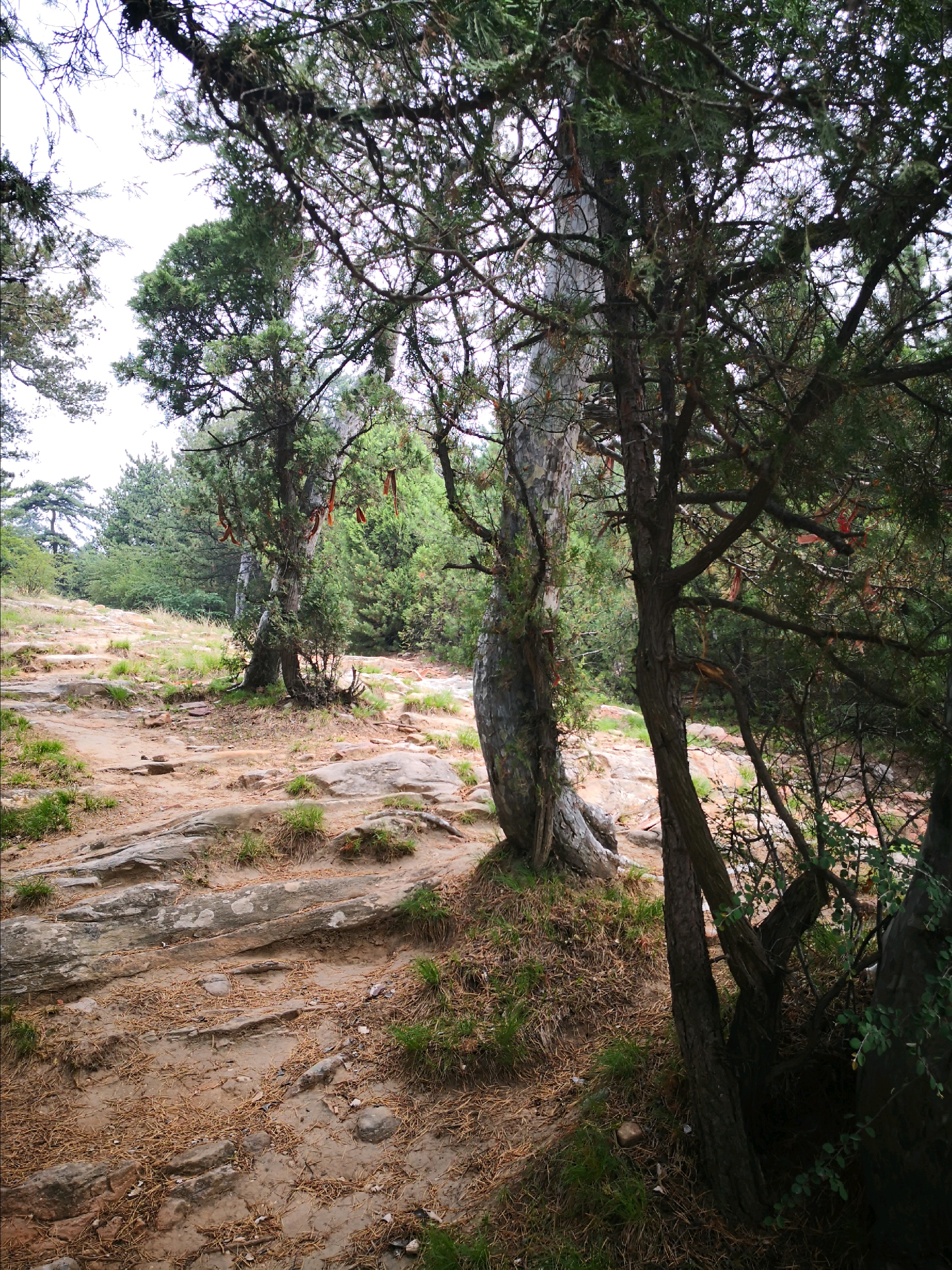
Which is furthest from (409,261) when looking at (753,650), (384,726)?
(384,726)

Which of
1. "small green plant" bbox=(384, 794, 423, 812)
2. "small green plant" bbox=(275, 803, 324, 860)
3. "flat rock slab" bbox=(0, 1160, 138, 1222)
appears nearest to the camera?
"flat rock slab" bbox=(0, 1160, 138, 1222)

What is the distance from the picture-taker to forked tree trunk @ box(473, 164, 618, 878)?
430 centimetres

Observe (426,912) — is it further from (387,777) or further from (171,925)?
(387,777)

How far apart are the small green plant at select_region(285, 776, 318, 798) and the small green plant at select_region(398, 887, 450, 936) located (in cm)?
203

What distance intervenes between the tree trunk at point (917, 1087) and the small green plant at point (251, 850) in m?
4.15

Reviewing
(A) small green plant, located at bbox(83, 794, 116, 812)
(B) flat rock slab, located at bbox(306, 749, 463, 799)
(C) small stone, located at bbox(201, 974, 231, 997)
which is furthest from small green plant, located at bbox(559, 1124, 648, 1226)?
(A) small green plant, located at bbox(83, 794, 116, 812)

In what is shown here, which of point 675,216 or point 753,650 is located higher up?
point 675,216

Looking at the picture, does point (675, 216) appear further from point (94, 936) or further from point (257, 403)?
point (257, 403)

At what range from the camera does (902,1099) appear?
2111mm

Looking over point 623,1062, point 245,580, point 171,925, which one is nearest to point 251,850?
Result: point 171,925

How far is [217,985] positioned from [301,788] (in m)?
2.32

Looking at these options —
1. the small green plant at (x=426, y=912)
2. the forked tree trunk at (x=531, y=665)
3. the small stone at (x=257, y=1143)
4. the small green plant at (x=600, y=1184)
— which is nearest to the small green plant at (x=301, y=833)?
the small green plant at (x=426, y=912)

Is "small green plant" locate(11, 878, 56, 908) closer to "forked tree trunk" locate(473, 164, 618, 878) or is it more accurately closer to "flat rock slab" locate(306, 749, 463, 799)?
"flat rock slab" locate(306, 749, 463, 799)

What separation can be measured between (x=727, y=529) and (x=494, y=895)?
3.08 meters
